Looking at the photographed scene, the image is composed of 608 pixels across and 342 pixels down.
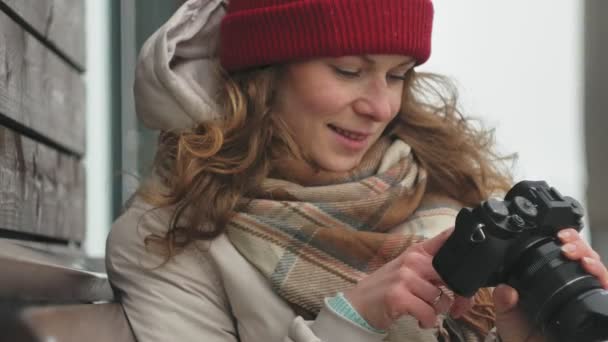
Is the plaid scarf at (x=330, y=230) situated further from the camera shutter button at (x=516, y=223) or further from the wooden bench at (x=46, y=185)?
the camera shutter button at (x=516, y=223)

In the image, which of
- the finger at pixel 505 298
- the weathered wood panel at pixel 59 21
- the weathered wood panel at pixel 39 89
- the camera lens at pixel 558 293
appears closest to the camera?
the camera lens at pixel 558 293

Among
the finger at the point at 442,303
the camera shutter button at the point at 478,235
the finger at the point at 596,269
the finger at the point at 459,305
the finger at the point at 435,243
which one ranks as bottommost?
the finger at the point at 459,305

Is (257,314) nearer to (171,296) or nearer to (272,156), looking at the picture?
(171,296)

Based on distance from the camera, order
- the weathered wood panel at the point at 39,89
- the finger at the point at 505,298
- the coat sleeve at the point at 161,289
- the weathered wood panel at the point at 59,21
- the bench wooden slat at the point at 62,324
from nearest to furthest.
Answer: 1. the bench wooden slat at the point at 62,324
2. the finger at the point at 505,298
3. the coat sleeve at the point at 161,289
4. the weathered wood panel at the point at 39,89
5. the weathered wood panel at the point at 59,21

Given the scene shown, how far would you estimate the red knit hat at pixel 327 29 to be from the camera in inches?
50.3

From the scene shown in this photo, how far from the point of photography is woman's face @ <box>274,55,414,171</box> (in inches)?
50.5

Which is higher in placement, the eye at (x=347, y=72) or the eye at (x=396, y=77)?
the eye at (x=347, y=72)

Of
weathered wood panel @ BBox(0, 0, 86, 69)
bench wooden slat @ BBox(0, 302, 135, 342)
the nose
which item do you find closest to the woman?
the nose

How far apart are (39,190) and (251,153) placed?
16.2 inches

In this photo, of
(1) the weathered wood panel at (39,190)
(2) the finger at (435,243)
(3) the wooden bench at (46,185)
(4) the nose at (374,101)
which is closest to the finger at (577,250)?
(2) the finger at (435,243)

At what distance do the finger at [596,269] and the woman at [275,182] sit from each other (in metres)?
0.29

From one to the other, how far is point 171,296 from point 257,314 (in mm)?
106

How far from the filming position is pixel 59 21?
1.74 meters

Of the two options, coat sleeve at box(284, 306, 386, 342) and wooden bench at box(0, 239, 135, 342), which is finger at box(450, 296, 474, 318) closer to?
coat sleeve at box(284, 306, 386, 342)
